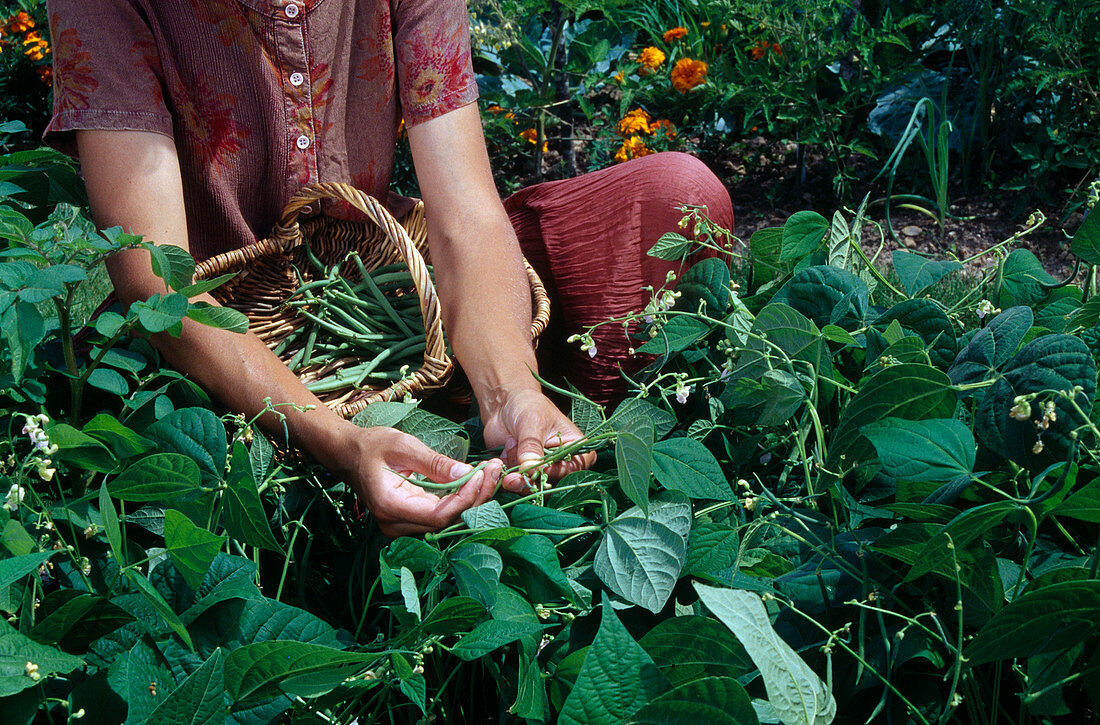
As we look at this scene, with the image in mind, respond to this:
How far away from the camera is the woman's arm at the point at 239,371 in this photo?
88cm

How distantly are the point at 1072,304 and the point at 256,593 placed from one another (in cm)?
90

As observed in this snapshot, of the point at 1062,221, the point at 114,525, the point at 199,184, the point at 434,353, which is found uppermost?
the point at 199,184

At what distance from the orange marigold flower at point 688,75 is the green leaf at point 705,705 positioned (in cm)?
246

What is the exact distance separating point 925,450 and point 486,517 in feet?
1.23

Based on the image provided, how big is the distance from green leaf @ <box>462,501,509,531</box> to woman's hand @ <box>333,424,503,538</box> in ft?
0.12

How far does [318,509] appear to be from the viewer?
1030 mm

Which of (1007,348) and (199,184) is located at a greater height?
(199,184)

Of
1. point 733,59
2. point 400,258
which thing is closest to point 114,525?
point 400,258

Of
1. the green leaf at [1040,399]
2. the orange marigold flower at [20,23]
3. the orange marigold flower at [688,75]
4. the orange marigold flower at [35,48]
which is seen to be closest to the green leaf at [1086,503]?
the green leaf at [1040,399]

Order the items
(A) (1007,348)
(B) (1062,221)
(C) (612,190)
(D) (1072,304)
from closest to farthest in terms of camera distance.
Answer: (A) (1007,348) → (D) (1072,304) → (C) (612,190) → (B) (1062,221)

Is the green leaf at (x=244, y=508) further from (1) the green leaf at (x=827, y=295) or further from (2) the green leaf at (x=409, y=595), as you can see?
(1) the green leaf at (x=827, y=295)

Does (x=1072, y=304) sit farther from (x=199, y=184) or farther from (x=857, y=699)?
(x=199, y=184)

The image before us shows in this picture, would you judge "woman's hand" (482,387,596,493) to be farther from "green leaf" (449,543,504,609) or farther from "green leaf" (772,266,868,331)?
"green leaf" (772,266,868,331)

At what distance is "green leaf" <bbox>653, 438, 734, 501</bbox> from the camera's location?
80 centimetres
